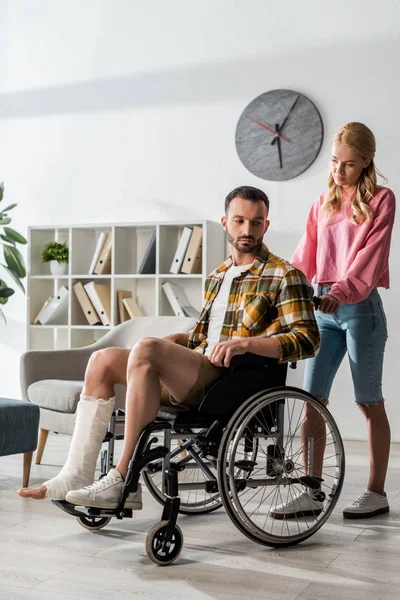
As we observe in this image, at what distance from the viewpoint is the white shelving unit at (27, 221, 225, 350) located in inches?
196

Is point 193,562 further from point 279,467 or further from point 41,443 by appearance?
point 41,443

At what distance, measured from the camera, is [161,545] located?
2205 millimetres

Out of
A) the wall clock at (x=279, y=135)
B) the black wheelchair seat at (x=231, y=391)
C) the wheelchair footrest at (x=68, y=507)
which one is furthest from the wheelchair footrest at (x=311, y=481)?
the wall clock at (x=279, y=135)

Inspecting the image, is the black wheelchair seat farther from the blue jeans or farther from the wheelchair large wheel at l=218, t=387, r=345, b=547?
the blue jeans

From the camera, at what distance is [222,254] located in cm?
509

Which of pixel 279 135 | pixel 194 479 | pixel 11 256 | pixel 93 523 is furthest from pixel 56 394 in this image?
pixel 279 135

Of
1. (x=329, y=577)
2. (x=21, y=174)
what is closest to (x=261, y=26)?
(x=21, y=174)

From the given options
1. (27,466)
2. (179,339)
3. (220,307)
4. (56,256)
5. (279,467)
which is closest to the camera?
(279,467)

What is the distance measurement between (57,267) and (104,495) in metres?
3.21

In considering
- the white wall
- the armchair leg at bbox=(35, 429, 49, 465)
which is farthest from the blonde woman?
the white wall

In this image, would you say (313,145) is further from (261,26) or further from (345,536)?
(345,536)

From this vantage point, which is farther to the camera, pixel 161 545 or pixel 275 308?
pixel 275 308

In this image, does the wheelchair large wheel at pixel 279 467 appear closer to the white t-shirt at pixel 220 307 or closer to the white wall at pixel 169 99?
the white t-shirt at pixel 220 307

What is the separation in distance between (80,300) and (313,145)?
5.59ft
